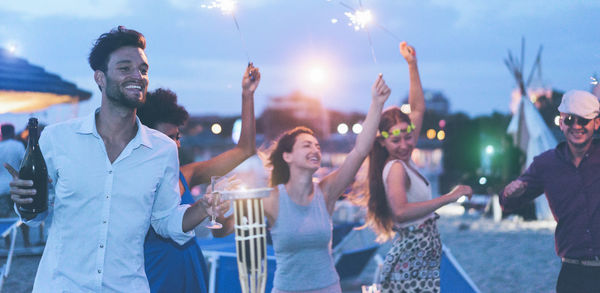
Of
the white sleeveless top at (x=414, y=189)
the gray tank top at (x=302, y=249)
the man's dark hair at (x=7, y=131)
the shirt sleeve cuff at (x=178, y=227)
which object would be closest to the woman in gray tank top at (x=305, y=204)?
the gray tank top at (x=302, y=249)

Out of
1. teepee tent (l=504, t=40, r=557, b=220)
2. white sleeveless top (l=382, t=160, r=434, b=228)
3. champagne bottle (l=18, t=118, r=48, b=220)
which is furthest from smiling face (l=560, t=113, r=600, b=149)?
teepee tent (l=504, t=40, r=557, b=220)

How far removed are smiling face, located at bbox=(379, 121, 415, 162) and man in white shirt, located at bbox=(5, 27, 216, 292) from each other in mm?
1877

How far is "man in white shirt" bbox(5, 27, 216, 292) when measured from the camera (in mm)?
2369

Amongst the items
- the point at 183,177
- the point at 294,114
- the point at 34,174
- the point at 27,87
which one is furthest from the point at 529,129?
the point at 294,114

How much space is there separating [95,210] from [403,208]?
2.00 metres

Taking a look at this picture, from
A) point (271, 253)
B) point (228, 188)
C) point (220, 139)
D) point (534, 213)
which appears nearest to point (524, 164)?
point (534, 213)

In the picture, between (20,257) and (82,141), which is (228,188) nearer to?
(82,141)

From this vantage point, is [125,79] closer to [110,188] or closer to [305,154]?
[110,188]

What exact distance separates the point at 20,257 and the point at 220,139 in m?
26.7

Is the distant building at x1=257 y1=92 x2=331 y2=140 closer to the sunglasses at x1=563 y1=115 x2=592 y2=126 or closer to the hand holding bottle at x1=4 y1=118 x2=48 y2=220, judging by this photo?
the sunglasses at x1=563 y1=115 x2=592 y2=126

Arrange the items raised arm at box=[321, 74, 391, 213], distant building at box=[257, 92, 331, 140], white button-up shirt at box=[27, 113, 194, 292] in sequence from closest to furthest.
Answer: white button-up shirt at box=[27, 113, 194, 292] → raised arm at box=[321, 74, 391, 213] → distant building at box=[257, 92, 331, 140]

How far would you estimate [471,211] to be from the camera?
18.5m

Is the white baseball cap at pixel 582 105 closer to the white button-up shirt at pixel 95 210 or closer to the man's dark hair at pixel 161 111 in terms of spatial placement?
the man's dark hair at pixel 161 111

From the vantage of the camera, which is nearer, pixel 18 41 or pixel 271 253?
pixel 271 253
